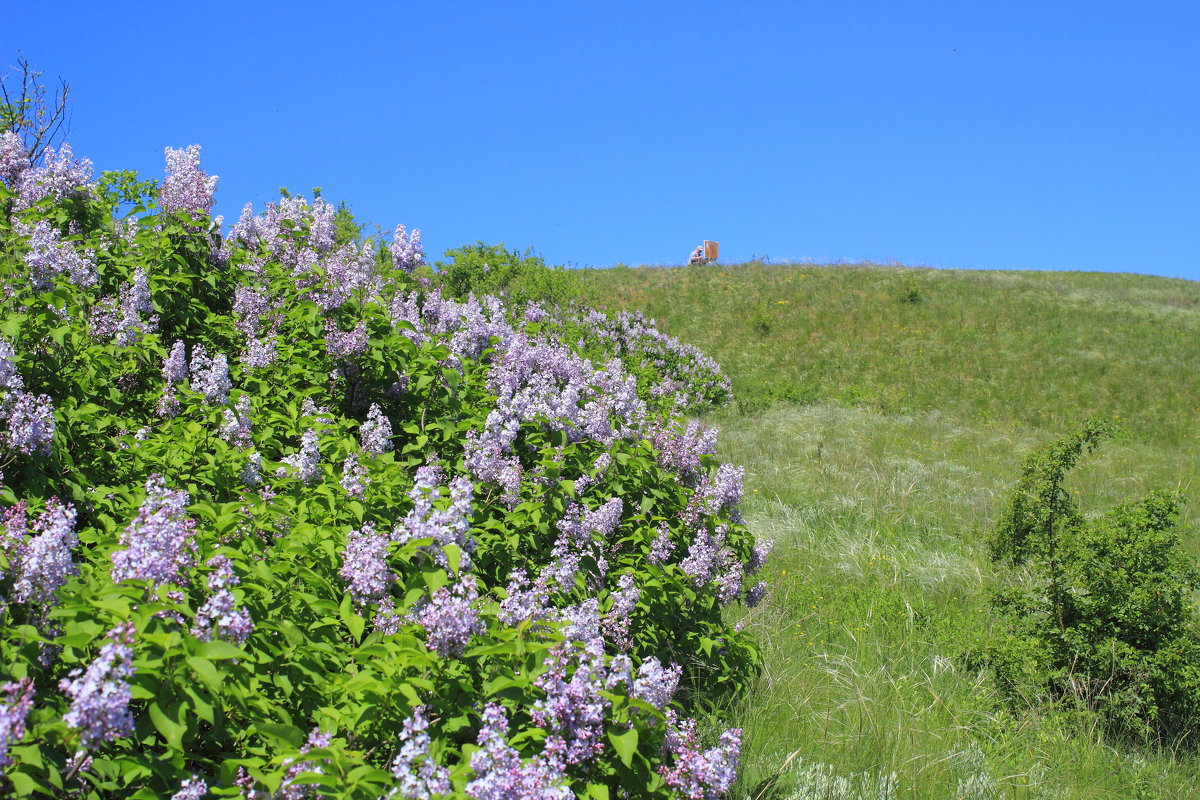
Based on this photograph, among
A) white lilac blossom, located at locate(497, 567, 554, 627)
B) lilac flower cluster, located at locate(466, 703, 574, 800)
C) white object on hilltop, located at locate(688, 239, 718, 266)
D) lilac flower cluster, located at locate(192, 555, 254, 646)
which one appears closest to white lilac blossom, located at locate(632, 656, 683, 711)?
white lilac blossom, located at locate(497, 567, 554, 627)

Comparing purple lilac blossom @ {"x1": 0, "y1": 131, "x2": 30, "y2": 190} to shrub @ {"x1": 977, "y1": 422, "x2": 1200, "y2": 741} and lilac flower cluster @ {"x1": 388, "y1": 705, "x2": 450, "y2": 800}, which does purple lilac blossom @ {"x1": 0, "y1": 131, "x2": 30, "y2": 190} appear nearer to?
lilac flower cluster @ {"x1": 388, "y1": 705, "x2": 450, "y2": 800}

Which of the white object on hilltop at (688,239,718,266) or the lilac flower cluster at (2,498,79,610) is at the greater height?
the white object on hilltop at (688,239,718,266)

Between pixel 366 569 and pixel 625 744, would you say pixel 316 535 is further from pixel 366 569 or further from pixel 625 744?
pixel 625 744

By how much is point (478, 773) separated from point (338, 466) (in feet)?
6.97

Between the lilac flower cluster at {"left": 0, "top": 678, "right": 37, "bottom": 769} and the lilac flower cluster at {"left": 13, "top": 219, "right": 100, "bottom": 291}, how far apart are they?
296 cm

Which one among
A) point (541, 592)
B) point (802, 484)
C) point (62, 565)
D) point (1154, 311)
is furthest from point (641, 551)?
point (1154, 311)

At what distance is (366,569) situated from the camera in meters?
2.86

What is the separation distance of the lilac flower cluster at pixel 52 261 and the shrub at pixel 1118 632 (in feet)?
21.0

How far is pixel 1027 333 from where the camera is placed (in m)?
28.9

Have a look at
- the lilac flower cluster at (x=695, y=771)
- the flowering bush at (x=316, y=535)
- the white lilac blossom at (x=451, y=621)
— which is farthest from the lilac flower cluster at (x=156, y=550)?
the lilac flower cluster at (x=695, y=771)

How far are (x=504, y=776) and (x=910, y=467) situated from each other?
39.9 ft

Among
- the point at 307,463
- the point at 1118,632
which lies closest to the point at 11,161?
the point at 307,463

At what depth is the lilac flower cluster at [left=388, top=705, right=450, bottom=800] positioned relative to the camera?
2.10 m

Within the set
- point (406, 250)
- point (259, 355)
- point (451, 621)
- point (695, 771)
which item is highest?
point (406, 250)
